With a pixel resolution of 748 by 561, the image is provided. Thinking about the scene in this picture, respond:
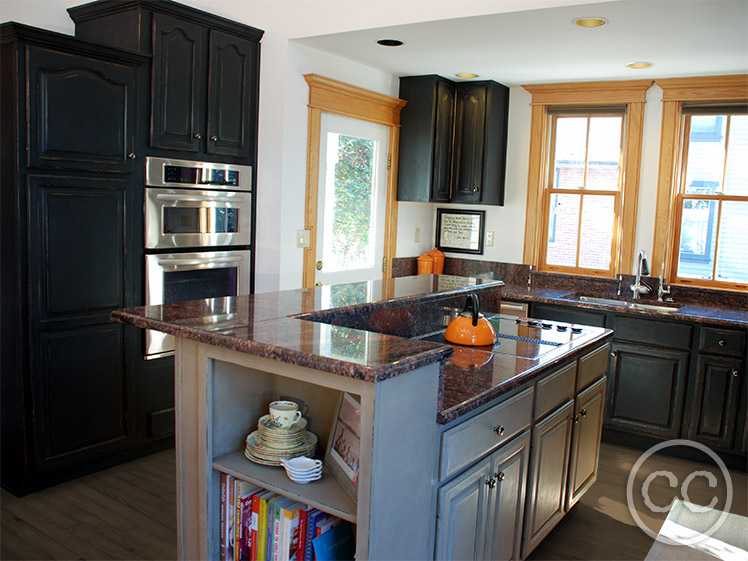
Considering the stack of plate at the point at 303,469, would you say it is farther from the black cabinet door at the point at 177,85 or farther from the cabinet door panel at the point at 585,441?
the black cabinet door at the point at 177,85

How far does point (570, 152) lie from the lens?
483 cm

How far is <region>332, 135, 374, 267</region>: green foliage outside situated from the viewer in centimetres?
437

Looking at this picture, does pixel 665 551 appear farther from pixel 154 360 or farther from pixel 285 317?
pixel 154 360

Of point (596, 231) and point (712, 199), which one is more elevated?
point (712, 199)

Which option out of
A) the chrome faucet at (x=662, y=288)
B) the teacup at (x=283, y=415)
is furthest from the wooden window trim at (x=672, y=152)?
the teacup at (x=283, y=415)

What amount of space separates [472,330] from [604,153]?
8.28 ft

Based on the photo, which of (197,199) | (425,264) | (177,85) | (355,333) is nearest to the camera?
(355,333)

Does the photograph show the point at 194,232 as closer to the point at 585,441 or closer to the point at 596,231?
the point at 585,441

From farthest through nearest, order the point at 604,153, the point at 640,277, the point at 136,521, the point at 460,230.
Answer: the point at 460,230 → the point at 604,153 → the point at 640,277 → the point at 136,521

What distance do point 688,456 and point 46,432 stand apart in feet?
11.6

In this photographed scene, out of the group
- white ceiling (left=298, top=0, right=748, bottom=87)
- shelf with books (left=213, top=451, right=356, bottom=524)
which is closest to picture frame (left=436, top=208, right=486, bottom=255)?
white ceiling (left=298, top=0, right=748, bottom=87)

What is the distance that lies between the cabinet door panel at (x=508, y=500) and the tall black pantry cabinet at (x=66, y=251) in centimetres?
206

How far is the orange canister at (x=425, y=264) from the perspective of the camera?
5156 mm

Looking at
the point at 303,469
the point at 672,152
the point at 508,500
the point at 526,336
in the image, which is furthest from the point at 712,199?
the point at 303,469
